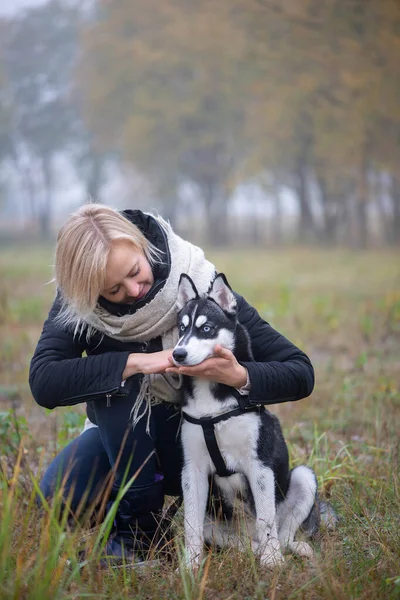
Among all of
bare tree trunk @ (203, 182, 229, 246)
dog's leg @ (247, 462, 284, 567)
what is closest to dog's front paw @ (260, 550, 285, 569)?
dog's leg @ (247, 462, 284, 567)

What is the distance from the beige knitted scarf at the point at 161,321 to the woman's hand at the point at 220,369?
235mm

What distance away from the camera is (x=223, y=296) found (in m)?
3.23

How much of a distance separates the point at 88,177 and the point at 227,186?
35.9ft

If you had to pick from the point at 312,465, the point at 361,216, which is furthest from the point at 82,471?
the point at 361,216

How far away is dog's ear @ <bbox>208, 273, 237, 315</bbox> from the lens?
320 centimetres

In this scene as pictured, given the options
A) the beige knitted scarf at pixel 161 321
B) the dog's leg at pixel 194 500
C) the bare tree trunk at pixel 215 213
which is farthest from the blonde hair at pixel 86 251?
the bare tree trunk at pixel 215 213

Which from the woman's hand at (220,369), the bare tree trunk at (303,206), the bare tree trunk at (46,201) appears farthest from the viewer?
the bare tree trunk at (46,201)

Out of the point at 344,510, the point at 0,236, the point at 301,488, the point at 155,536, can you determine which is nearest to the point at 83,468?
the point at 155,536

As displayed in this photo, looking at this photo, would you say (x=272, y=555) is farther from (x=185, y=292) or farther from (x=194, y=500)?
(x=185, y=292)

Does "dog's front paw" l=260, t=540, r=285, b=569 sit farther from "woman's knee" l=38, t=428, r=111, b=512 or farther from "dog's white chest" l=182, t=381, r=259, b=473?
"woman's knee" l=38, t=428, r=111, b=512

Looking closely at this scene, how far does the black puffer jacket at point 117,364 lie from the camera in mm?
3057

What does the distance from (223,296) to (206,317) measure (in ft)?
0.53

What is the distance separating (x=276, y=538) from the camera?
3014 mm

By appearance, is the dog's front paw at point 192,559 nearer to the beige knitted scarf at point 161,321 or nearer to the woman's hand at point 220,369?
the beige knitted scarf at point 161,321
